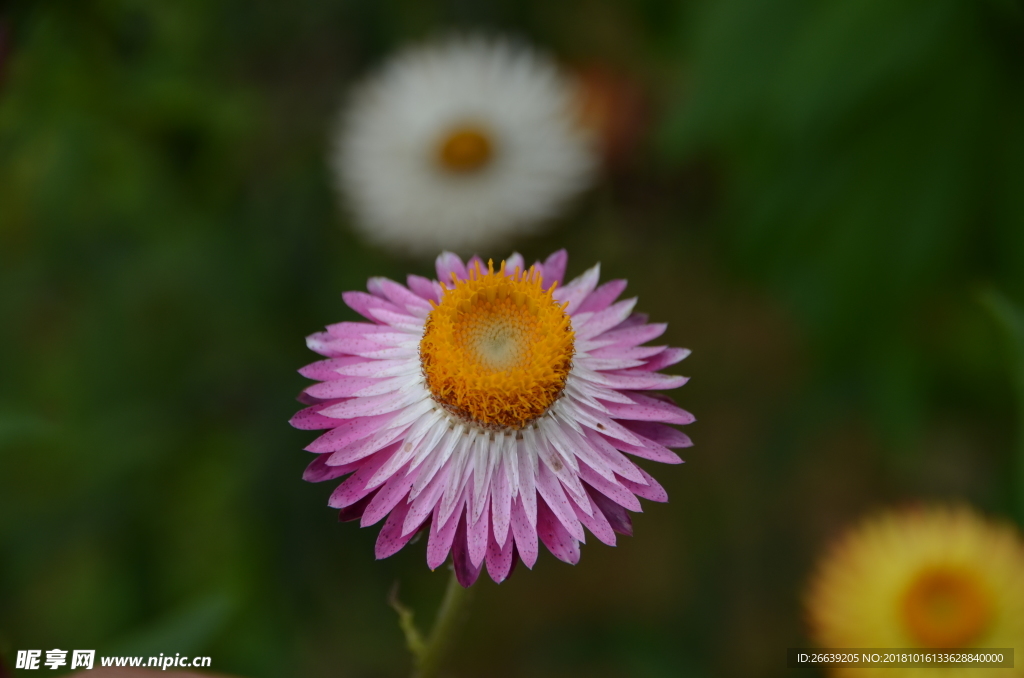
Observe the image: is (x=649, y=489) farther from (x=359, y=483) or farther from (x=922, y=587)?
(x=922, y=587)

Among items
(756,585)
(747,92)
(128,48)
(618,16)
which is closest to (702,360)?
(756,585)

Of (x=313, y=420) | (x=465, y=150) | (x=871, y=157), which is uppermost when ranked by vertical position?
(x=465, y=150)

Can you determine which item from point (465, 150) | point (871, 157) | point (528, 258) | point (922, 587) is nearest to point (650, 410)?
point (922, 587)

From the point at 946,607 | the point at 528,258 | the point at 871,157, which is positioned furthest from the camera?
the point at 528,258

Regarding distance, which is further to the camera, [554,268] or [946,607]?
[946,607]

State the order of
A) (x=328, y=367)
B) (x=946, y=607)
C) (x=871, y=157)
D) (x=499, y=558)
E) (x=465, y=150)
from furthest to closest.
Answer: (x=465, y=150), (x=871, y=157), (x=946, y=607), (x=328, y=367), (x=499, y=558)

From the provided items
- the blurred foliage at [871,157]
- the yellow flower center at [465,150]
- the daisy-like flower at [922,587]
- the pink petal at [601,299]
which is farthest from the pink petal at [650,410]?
the yellow flower center at [465,150]

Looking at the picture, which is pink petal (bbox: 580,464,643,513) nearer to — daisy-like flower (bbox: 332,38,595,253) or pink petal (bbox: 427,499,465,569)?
pink petal (bbox: 427,499,465,569)
